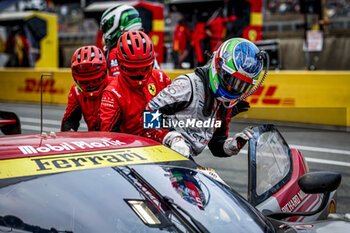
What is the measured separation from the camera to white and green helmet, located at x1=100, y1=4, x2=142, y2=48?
614 centimetres

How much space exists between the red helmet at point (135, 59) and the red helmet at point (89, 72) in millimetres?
655

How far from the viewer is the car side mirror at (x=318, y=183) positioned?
9.50ft

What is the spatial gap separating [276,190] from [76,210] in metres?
1.42

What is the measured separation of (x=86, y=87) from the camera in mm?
5043

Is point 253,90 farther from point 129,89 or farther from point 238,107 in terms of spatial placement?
point 129,89

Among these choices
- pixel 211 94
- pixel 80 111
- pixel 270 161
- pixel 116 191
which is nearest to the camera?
pixel 116 191

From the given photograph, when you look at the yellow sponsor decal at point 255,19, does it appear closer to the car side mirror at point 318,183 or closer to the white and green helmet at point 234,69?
the white and green helmet at point 234,69

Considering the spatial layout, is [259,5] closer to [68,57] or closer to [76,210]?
[68,57]

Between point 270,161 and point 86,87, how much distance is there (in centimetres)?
234

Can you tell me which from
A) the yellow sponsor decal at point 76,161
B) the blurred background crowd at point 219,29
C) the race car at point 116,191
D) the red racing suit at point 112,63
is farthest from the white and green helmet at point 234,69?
the blurred background crowd at point 219,29

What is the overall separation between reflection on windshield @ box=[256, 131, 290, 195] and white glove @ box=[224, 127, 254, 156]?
13 cm

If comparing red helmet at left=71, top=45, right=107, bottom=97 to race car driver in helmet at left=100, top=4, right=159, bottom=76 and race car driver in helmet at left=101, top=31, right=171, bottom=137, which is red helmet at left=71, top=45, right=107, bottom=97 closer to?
race car driver in helmet at left=101, top=31, right=171, bottom=137

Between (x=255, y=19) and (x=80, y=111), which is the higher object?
(x=255, y=19)

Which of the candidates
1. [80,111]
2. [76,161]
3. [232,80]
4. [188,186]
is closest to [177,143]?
[232,80]
